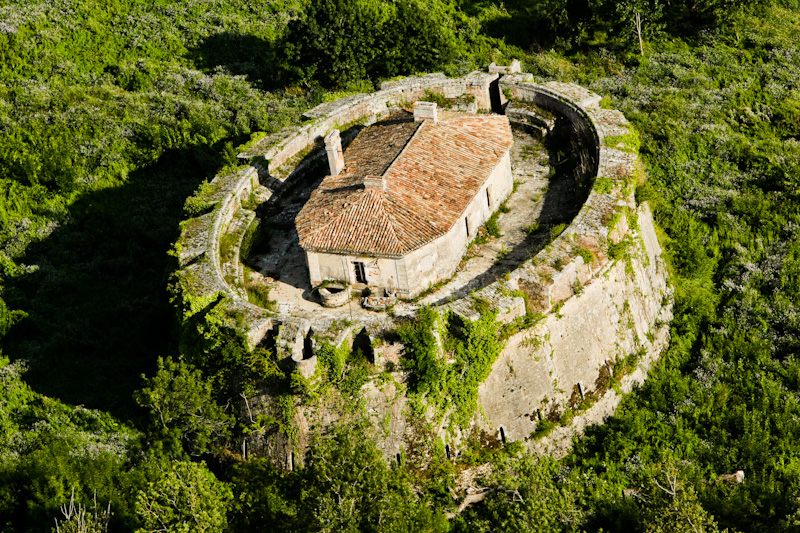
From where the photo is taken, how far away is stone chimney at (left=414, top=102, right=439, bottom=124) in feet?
97.6

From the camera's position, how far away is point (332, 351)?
71.5 feet

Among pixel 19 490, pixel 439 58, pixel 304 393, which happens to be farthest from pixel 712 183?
pixel 19 490

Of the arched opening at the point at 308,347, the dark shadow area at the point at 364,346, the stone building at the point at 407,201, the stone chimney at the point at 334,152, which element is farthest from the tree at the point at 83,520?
the stone chimney at the point at 334,152

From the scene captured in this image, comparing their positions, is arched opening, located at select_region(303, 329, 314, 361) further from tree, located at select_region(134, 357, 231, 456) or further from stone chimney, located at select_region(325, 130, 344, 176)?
stone chimney, located at select_region(325, 130, 344, 176)

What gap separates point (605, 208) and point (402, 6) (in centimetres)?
2094

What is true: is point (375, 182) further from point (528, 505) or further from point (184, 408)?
point (528, 505)

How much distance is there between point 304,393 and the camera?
21.9 meters

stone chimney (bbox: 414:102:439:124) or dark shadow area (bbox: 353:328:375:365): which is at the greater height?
stone chimney (bbox: 414:102:439:124)

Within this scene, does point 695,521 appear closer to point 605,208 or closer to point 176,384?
point 605,208

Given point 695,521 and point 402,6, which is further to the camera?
point 402,6

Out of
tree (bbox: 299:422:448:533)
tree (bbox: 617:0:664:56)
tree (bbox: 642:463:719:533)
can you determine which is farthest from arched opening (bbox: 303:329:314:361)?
tree (bbox: 617:0:664:56)

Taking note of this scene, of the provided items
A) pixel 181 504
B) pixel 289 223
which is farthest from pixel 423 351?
pixel 289 223

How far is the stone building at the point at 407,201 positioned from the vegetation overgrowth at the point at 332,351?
3.76 meters

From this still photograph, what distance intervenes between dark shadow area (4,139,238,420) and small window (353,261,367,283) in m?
7.02
